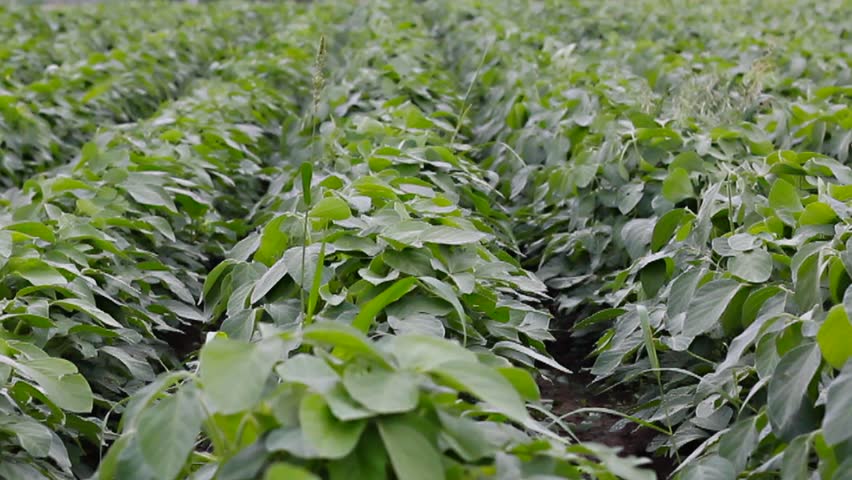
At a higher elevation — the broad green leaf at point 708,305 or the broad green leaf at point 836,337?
the broad green leaf at point 836,337

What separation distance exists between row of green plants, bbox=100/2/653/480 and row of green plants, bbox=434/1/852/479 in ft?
1.01

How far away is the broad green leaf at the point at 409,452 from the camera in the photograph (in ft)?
3.62

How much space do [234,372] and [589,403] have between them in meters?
1.75

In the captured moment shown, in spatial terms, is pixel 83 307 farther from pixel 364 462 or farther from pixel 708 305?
pixel 708 305

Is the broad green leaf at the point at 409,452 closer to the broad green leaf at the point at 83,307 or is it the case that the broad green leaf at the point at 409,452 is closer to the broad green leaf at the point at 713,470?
the broad green leaf at the point at 713,470

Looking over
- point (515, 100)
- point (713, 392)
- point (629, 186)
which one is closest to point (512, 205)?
point (515, 100)

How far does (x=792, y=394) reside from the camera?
4.89 feet

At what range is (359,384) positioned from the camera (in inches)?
45.6

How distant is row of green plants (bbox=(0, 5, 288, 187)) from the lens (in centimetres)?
437

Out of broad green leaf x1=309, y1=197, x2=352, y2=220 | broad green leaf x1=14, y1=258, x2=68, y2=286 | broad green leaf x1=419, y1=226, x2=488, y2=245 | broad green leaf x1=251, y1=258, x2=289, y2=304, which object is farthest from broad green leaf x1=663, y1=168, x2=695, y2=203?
broad green leaf x1=14, y1=258, x2=68, y2=286

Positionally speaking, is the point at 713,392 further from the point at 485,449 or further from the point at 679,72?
the point at 679,72

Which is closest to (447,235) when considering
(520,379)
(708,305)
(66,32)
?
(708,305)

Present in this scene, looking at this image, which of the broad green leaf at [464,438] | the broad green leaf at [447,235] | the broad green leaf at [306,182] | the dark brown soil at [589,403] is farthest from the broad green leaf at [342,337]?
the dark brown soil at [589,403]

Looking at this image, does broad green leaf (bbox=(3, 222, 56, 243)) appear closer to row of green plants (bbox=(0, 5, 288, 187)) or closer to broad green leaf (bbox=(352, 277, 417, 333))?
broad green leaf (bbox=(352, 277, 417, 333))
